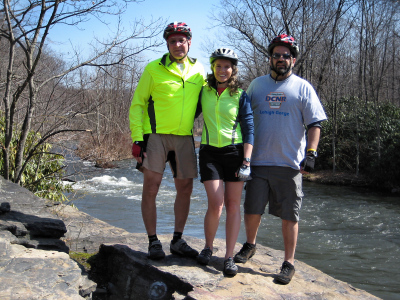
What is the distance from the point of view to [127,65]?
6355 mm

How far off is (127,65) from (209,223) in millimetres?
3539

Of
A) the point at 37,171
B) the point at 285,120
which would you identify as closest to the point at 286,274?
the point at 285,120

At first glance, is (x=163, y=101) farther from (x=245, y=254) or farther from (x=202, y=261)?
(x=245, y=254)

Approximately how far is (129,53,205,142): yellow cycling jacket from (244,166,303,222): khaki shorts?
0.75 meters

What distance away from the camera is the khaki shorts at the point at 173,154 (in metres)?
3.59

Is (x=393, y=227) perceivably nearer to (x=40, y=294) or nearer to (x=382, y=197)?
(x=382, y=197)

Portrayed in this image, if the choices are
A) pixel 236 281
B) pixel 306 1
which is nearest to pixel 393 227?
pixel 236 281

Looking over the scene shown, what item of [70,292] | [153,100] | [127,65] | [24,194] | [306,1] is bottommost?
[70,292]

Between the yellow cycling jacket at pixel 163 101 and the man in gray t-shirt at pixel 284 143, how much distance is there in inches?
25.9

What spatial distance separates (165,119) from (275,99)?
98 centimetres

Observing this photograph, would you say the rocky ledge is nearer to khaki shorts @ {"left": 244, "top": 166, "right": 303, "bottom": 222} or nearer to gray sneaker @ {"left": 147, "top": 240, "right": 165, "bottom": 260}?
gray sneaker @ {"left": 147, "top": 240, "right": 165, "bottom": 260}

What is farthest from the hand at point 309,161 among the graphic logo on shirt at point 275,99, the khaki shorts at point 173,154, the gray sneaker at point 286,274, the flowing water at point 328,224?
the flowing water at point 328,224

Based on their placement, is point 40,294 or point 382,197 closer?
point 40,294

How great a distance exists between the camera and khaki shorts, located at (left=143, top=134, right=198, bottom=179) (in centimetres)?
359
